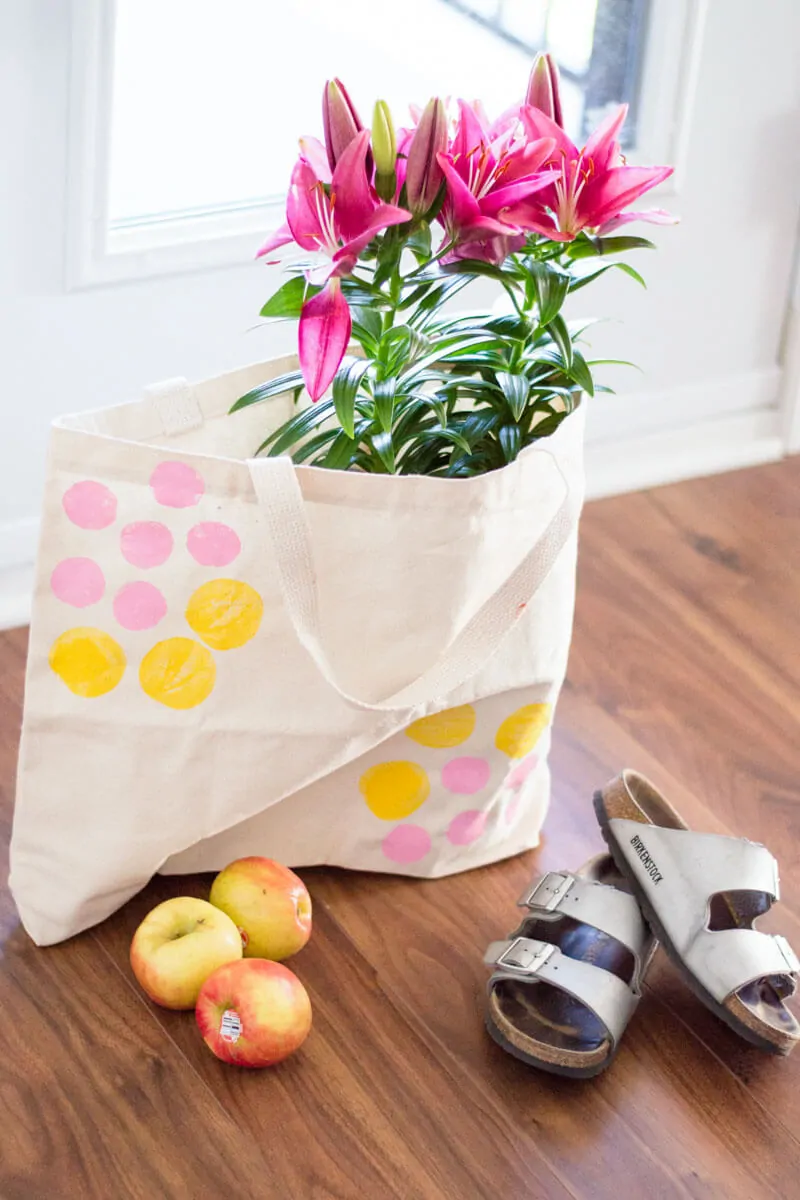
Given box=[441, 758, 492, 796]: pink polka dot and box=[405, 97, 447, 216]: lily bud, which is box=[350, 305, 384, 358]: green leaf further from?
box=[441, 758, 492, 796]: pink polka dot

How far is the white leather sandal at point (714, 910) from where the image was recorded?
1.20 metres

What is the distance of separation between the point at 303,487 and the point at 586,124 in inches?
36.7

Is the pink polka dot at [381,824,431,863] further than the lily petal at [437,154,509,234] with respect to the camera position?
Yes

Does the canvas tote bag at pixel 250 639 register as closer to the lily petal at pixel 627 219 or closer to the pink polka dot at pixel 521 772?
the pink polka dot at pixel 521 772

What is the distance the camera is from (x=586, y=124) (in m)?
1.84

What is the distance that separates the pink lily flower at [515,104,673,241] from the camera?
3.52ft

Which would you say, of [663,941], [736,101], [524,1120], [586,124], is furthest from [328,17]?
[524,1120]

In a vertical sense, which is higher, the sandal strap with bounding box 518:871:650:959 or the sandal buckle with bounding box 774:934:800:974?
the sandal strap with bounding box 518:871:650:959

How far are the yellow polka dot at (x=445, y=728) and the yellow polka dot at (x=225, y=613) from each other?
18 cm

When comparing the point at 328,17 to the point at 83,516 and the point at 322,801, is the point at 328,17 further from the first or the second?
the point at 322,801

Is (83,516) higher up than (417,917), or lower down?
higher up

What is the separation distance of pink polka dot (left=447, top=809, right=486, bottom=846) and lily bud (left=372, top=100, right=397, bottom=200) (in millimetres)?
550

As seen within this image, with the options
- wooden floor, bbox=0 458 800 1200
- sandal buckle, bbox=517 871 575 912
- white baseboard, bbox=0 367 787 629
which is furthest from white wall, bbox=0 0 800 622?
sandal buckle, bbox=517 871 575 912

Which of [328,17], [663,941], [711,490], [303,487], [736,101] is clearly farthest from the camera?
[711,490]
